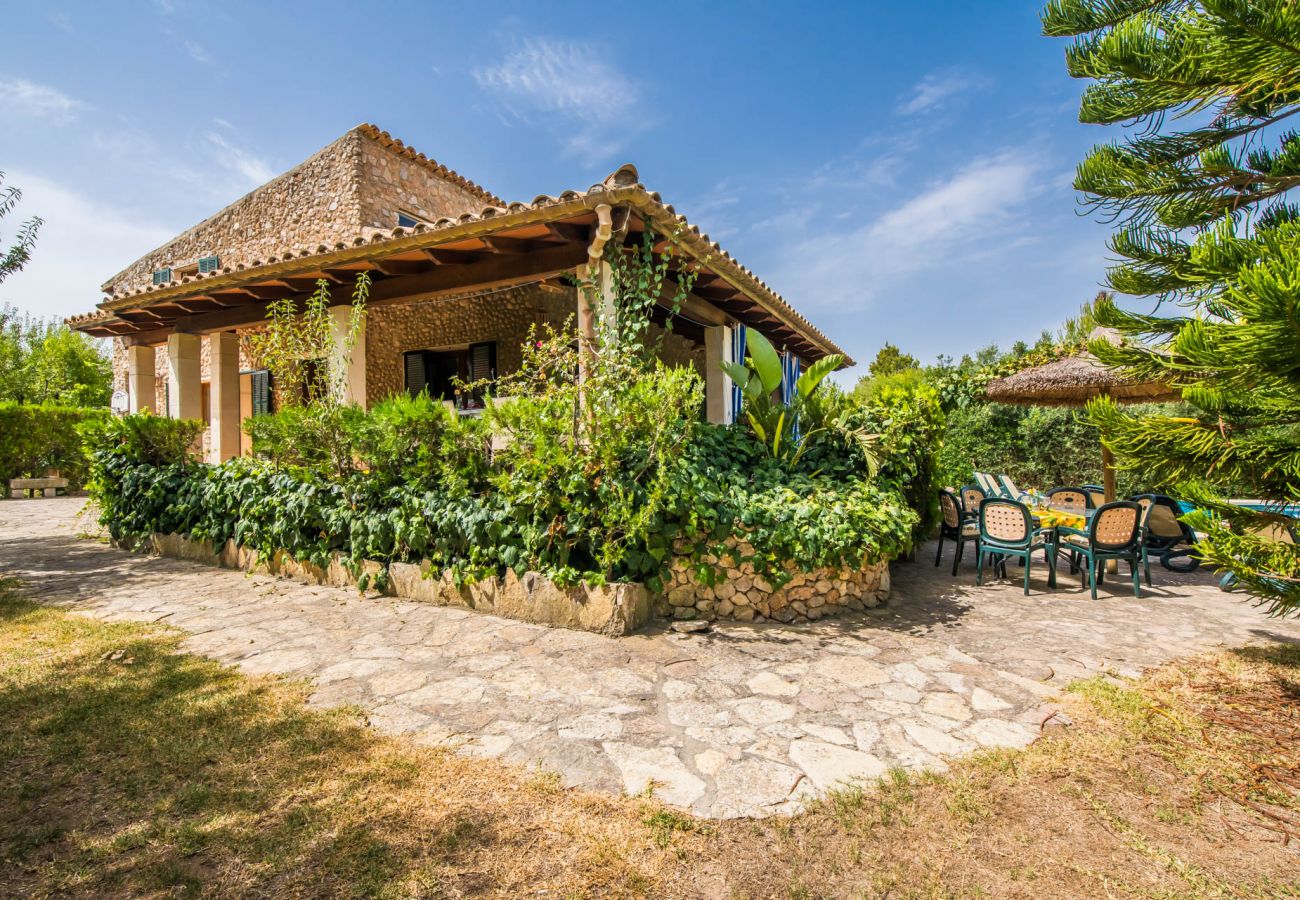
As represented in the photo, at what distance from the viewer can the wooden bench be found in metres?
14.6

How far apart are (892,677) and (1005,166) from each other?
6.34 metres

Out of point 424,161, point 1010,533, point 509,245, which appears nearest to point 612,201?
point 509,245

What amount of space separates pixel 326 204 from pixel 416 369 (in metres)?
5.07

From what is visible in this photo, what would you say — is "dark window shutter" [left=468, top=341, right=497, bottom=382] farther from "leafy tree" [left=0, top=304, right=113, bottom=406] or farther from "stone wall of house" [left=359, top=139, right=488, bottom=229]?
"leafy tree" [left=0, top=304, right=113, bottom=406]

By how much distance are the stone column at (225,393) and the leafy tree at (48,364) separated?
17.1 m

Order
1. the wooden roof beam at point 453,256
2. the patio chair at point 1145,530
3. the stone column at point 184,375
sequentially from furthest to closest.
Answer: the stone column at point 184,375 < the wooden roof beam at point 453,256 < the patio chair at point 1145,530

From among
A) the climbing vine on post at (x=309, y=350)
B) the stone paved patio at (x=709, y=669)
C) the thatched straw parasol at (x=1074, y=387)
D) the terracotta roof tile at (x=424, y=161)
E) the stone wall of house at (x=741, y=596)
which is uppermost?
the terracotta roof tile at (x=424, y=161)

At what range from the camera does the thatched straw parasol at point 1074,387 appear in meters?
6.85

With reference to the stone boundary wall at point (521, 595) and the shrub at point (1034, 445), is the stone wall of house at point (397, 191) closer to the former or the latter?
the stone boundary wall at point (521, 595)

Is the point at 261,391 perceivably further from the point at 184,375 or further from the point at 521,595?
the point at 521,595

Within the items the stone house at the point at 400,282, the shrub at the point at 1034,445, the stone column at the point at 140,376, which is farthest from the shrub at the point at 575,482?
the shrub at the point at 1034,445

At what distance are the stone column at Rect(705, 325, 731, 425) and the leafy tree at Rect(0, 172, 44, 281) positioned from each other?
29.5ft

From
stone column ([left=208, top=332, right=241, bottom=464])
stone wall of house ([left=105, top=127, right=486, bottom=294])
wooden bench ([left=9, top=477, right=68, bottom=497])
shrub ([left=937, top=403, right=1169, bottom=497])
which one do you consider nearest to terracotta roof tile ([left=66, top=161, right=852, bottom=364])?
stone column ([left=208, top=332, right=241, bottom=464])

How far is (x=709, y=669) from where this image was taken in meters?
3.70
